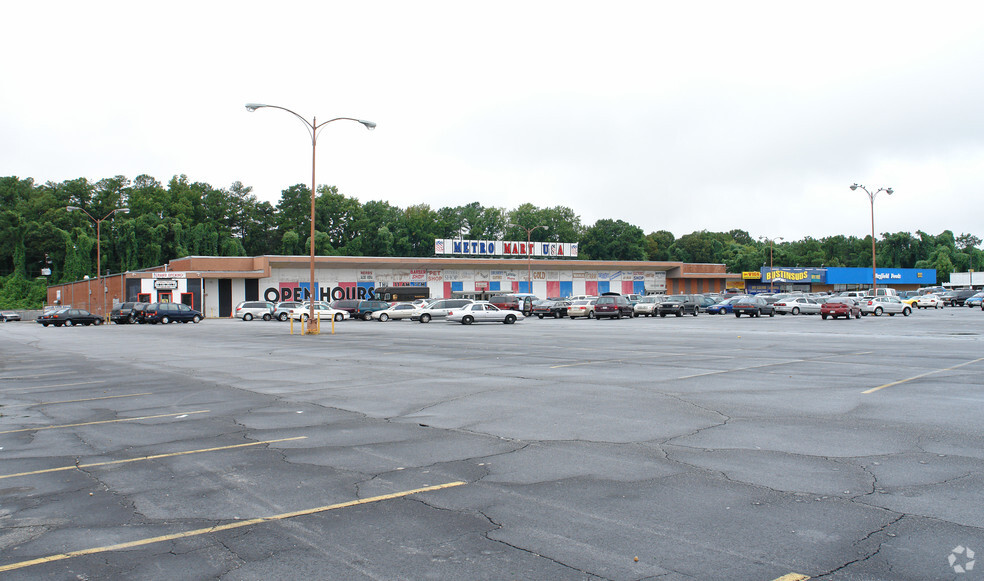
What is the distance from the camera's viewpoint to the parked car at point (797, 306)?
5425cm

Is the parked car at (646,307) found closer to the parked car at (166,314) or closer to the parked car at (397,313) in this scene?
the parked car at (397,313)

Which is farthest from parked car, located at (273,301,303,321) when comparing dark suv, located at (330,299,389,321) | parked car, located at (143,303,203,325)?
parked car, located at (143,303,203,325)

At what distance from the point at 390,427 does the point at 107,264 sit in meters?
102

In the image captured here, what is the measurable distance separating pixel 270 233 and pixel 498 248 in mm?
52699

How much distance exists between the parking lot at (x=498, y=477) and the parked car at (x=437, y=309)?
33.8 metres

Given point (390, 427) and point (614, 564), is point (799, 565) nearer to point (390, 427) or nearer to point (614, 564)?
point (614, 564)

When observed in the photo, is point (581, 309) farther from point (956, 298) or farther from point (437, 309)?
point (956, 298)

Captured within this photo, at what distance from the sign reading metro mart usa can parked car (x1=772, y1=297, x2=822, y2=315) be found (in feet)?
87.6

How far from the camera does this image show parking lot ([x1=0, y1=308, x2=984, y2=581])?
14.7ft

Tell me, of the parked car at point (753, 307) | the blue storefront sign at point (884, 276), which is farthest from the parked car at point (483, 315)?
the blue storefront sign at point (884, 276)

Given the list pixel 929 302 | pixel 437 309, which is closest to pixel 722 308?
pixel 929 302

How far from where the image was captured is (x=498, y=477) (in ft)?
21.0

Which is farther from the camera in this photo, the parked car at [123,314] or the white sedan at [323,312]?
the parked car at [123,314]

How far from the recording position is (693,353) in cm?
1939
